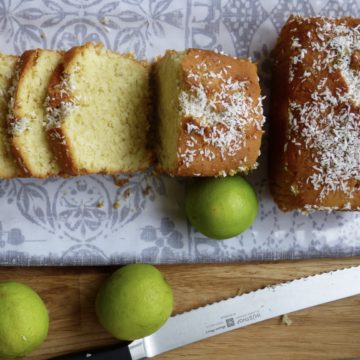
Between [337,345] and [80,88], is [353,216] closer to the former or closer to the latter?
[337,345]

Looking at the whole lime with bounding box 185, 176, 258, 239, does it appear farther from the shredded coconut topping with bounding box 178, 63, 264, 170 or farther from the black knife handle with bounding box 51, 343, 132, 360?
the black knife handle with bounding box 51, 343, 132, 360

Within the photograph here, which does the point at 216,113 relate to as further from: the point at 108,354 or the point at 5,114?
the point at 108,354

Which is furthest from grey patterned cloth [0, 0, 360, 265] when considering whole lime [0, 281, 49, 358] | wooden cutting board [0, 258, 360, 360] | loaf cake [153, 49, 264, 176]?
loaf cake [153, 49, 264, 176]

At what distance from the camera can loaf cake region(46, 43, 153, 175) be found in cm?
181

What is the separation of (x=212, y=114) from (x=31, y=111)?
65 cm

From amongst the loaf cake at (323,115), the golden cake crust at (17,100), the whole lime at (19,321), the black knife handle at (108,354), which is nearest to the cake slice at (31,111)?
the golden cake crust at (17,100)

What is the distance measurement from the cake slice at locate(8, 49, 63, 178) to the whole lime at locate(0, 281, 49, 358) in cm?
45

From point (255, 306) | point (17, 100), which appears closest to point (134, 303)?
point (255, 306)

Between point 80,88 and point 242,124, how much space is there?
598 mm

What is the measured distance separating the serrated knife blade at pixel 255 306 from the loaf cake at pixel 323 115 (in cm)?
39

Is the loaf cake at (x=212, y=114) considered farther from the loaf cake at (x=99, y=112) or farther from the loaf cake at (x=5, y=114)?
the loaf cake at (x=5, y=114)

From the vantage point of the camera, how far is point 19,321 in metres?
1.84

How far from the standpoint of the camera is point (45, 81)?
1.87 metres

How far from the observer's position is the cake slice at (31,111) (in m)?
1.82
